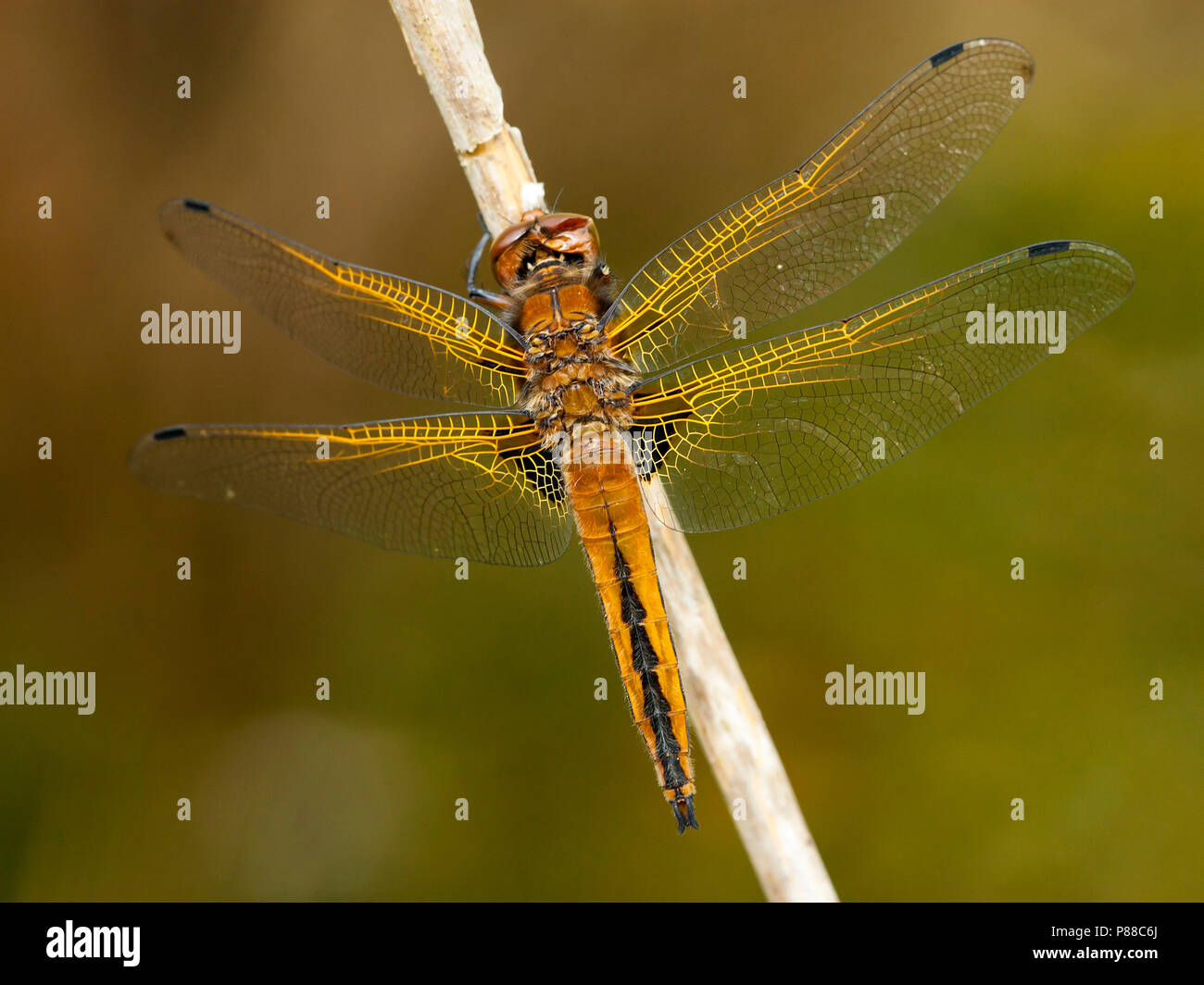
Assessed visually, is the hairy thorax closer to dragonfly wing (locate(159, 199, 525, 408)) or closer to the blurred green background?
dragonfly wing (locate(159, 199, 525, 408))

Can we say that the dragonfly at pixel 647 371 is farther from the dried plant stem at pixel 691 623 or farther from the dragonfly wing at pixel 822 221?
the dried plant stem at pixel 691 623

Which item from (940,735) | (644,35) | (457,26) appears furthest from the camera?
(644,35)

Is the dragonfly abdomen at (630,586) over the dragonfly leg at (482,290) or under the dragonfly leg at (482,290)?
under

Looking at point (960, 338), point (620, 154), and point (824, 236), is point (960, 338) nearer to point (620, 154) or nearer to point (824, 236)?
point (824, 236)

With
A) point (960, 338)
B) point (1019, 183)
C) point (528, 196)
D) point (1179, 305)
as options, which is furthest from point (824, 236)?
point (1179, 305)

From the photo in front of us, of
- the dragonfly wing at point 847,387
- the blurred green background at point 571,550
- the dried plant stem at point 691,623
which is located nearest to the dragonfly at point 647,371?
the dragonfly wing at point 847,387

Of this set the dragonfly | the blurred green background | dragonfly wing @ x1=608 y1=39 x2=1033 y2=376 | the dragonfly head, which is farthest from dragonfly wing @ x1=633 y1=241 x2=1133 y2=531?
the blurred green background

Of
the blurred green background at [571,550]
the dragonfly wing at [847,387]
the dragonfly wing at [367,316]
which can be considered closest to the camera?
the dragonfly wing at [847,387]

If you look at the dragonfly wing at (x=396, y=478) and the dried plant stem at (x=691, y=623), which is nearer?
the dragonfly wing at (x=396, y=478)
